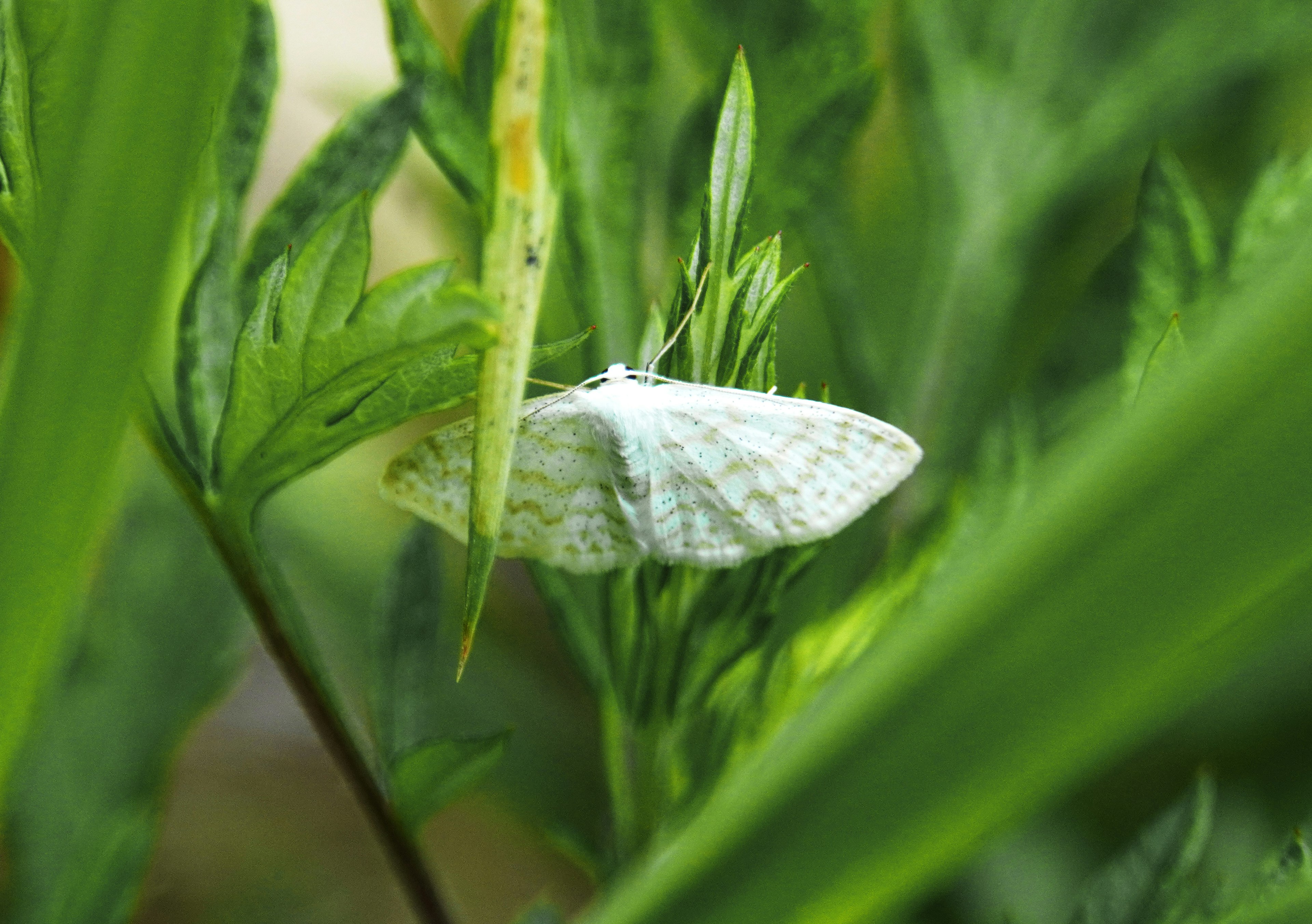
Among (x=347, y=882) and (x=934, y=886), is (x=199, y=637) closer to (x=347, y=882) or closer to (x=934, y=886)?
(x=347, y=882)

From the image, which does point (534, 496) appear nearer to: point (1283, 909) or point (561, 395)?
point (561, 395)

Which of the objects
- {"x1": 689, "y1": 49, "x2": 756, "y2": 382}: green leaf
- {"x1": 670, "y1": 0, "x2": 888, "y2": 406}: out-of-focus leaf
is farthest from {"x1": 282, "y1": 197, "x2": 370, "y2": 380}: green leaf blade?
{"x1": 670, "y1": 0, "x2": 888, "y2": 406}: out-of-focus leaf

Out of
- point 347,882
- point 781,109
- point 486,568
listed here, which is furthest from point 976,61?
point 347,882

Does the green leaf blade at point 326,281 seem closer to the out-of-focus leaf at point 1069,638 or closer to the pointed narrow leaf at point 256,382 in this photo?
the pointed narrow leaf at point 256,382

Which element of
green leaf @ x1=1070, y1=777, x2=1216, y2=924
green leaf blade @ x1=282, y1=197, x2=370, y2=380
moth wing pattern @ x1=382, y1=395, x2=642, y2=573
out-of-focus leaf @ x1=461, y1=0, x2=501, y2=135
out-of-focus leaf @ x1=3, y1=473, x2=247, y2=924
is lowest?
out-of-focus leaf @ x1=3, y1=473, x2=247, y2=924

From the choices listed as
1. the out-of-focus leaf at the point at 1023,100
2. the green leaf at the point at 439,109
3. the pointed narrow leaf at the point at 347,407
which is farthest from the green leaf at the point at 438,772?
the out-of-focus leaf at the point at 1023,100

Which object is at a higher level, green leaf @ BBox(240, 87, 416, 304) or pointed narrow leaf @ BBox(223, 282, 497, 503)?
green leaf @ BBox(240, 87, 416, 304)

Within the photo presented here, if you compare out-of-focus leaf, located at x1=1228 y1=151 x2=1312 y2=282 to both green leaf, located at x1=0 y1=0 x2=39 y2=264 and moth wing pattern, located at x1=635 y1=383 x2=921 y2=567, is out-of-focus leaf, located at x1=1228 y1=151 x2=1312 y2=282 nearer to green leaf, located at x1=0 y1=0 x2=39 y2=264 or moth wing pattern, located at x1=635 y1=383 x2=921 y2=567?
moth wing pattern, located at x1=635 y1=383 x2=921 y2=567
